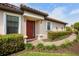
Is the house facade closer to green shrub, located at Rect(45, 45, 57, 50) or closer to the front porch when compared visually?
the front porch

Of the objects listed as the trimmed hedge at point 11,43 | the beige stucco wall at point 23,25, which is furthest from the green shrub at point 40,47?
the beige stucco wall at point 23,25

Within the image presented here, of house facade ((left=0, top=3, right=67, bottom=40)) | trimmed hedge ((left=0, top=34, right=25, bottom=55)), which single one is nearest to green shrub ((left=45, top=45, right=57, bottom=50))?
house facade ((left=0, top=3, right=67, bottom=40))

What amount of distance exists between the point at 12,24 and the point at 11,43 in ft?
4.06

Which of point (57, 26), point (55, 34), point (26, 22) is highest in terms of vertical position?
point (26, 22)

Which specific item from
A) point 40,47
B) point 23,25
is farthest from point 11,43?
point 40,47

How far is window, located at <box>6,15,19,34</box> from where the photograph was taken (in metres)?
9.25

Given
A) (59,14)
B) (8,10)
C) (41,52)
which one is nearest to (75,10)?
(59,14)

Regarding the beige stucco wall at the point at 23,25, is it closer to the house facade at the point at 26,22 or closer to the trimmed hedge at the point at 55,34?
the house facade at the point at 26,22

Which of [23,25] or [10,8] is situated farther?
[23,25]

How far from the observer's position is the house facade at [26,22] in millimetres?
9062

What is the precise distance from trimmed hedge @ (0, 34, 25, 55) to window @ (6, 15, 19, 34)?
0.46 m

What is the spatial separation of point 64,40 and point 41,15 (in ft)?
6.59

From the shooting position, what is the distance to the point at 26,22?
9.45 m

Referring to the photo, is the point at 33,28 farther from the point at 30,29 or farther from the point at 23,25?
the point at 23,25
